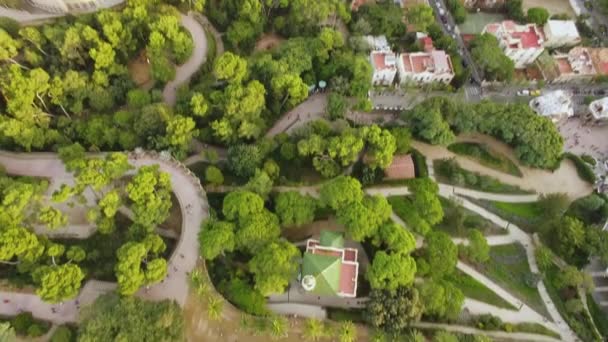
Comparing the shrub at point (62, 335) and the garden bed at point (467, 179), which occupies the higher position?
the garden bed at point (467, 179)

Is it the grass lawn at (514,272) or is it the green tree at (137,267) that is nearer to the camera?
the green tree at (137,267)

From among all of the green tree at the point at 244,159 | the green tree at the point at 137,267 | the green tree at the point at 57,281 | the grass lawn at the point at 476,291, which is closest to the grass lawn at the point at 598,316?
the grass lawn at the point at 476,291

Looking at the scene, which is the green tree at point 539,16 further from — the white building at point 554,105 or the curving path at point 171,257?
the curving path at point 171,257

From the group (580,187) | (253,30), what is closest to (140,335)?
(253,30)

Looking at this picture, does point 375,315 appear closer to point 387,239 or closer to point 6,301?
point 387,239

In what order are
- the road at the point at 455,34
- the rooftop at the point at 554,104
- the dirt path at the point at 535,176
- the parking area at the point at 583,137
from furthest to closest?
the road at the point at 455,34, the parking area at the point at 583,137, the rooftop at the point at 554,104, the dirt path at the point at 535,176

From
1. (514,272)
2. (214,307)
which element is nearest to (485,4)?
(514,272)

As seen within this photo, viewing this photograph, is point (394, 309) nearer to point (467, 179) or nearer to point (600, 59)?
point (467, 179)
